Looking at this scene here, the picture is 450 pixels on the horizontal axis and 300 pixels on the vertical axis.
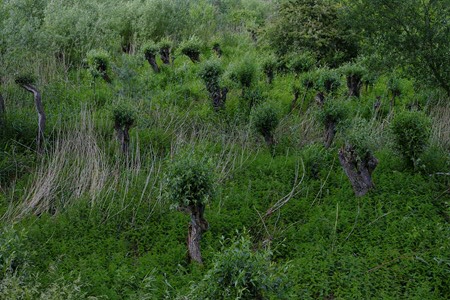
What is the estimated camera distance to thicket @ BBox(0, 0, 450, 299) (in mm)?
5719

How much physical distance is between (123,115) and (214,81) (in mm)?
2677

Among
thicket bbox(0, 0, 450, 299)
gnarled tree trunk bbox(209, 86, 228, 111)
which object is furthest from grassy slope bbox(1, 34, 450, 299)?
gnarled tree trunk bbox(209, 86, 228, 111)

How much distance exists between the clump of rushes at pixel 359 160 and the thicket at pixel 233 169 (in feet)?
0.07

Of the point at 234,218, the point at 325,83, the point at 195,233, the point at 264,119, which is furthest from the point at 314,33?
the point at 195,233

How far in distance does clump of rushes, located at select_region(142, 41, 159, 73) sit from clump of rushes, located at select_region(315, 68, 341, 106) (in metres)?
4.29

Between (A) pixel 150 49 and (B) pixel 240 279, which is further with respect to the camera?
(A) pixel 150 49

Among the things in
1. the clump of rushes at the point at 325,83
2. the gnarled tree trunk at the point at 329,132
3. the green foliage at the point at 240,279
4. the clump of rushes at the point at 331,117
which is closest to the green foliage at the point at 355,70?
the clump of rushes at the point at 325,83

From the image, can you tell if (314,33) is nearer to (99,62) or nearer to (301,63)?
(301,63)

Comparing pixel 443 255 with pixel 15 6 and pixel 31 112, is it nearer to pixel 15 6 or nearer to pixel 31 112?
pixel 31 112

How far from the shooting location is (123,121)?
26.1 feet

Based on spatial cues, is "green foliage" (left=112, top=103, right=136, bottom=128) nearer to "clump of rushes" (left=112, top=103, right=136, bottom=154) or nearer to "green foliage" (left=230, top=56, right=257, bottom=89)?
"clump of rushes" (left=112, top=103, right=136, bottom=154)

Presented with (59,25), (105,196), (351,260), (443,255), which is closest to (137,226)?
(105,196)

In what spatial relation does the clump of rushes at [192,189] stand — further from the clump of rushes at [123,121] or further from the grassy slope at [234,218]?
the clump of rushes at [123,121]

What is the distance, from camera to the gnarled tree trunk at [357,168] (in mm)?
7234
